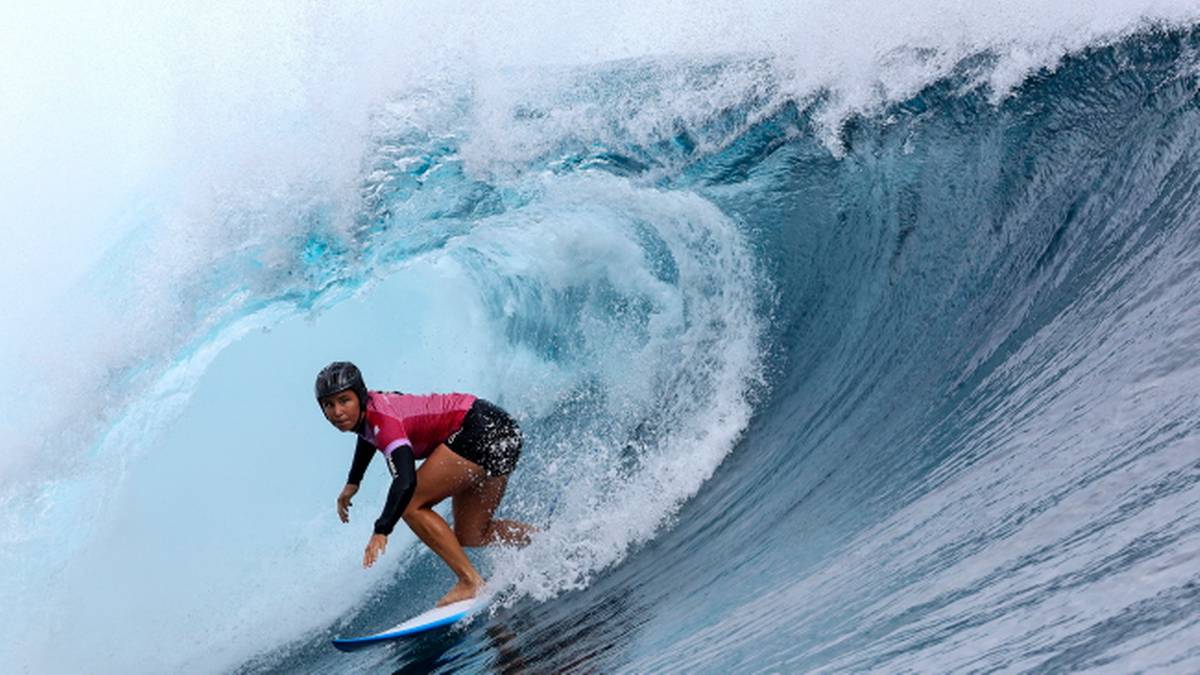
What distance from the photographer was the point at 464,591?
539cm

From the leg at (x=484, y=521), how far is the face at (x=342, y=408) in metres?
0.79

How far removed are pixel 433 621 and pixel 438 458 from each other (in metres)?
0.69

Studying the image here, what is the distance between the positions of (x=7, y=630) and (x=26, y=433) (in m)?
1.26

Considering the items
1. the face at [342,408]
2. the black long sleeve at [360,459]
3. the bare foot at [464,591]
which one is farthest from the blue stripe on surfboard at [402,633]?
the face at [342,408]

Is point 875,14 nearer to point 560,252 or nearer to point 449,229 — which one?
point 560,252

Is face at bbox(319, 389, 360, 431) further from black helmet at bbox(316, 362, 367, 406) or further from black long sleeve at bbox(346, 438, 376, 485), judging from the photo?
black long sleeve at bbox(346, 438, 376, 485)

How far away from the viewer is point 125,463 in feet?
26.3

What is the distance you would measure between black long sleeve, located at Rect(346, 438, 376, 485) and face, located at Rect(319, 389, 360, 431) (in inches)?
12.7

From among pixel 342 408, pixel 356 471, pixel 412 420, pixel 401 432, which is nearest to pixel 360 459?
pixel 356 471

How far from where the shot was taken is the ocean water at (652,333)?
4.21 m

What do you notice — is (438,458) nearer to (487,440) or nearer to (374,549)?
(487,440)

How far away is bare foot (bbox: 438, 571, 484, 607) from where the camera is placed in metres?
5.37

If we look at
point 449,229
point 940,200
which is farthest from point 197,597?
point 940,200

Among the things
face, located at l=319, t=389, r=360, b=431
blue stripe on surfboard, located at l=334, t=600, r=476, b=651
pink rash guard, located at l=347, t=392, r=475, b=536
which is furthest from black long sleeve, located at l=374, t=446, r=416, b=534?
blue stripe on surfboard, located at l=334, t=600, r=476, b=651
